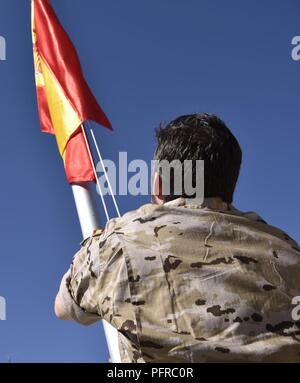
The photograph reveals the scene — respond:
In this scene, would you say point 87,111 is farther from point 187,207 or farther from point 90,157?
point 187,207

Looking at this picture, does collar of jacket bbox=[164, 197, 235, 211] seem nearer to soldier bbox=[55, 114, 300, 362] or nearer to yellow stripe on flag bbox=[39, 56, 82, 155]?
soldier bbox=[55, 114, 300, 362]

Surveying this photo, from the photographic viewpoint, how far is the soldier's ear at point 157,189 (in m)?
1.88

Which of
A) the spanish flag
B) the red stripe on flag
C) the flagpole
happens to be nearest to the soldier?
the flagpole

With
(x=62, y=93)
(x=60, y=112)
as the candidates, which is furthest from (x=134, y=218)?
(x=62, y=93)

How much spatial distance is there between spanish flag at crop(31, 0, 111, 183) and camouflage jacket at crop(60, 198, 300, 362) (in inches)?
261

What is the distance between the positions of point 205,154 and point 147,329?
626 mm

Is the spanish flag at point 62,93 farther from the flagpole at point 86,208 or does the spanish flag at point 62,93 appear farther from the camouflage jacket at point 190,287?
the camouflage jacket at point 190,287

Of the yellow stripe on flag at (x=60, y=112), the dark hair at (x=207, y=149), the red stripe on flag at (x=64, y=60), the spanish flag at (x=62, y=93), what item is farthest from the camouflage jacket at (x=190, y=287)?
the red stripe on flag at (x=64, y=60)

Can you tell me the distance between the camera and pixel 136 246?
1620 mm

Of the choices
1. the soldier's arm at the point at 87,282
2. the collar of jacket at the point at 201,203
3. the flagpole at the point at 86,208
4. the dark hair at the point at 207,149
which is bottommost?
the flagpole at the point at 86,208

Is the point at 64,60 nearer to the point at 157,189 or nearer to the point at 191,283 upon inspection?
the point at 157,189

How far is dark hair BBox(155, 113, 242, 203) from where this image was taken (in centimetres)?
183

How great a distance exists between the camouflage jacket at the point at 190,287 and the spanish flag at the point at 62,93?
6619mm
